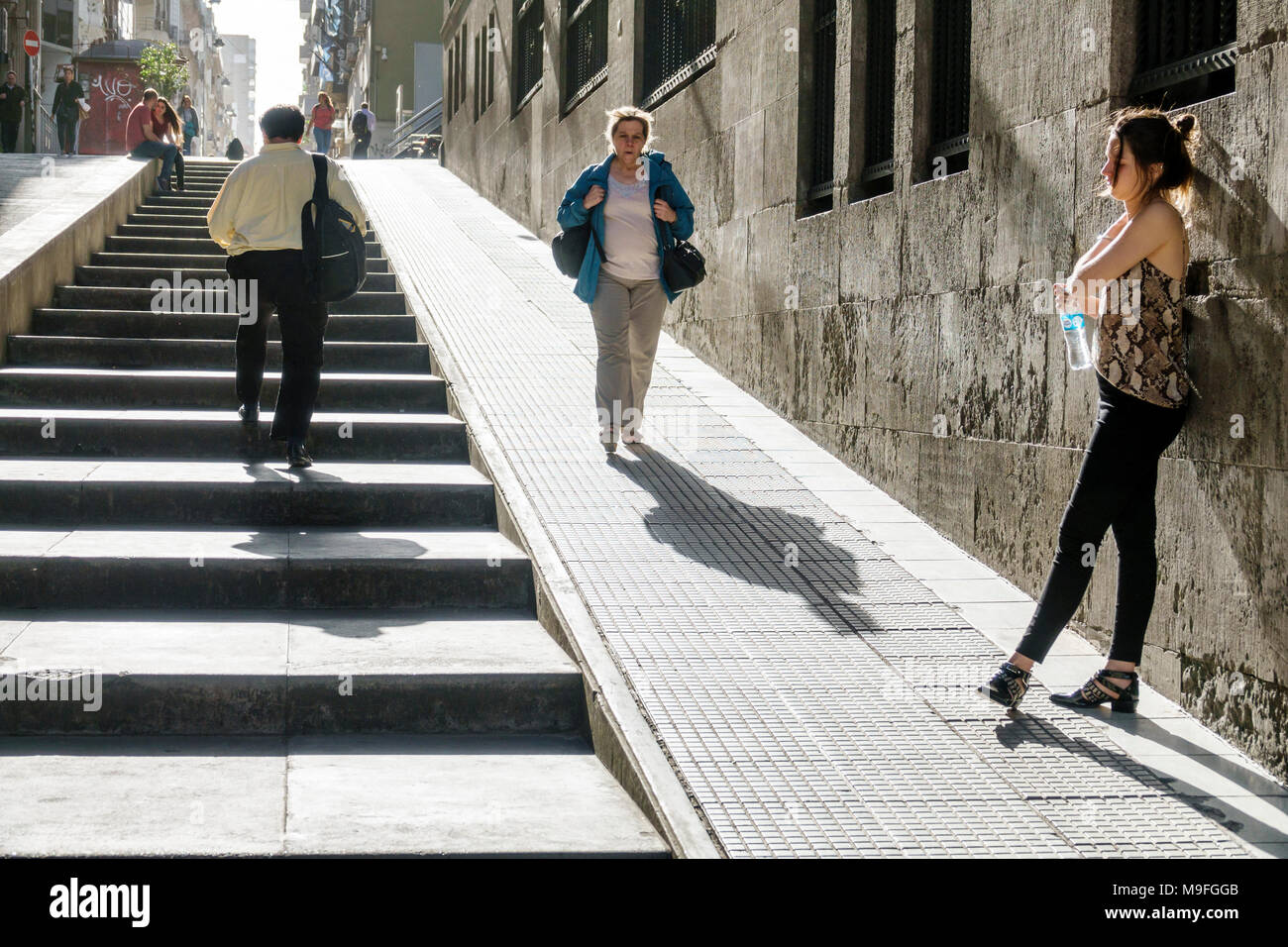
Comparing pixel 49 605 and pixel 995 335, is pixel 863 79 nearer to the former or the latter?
pixel 995 335

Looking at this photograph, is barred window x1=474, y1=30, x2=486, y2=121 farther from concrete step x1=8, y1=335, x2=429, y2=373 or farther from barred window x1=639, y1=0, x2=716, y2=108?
concrete step x1=8, y1=335, x2=429, y2=373

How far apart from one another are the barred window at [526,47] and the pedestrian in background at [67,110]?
28.0 ft

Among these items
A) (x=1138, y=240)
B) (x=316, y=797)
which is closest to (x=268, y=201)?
(x=316, y=797)

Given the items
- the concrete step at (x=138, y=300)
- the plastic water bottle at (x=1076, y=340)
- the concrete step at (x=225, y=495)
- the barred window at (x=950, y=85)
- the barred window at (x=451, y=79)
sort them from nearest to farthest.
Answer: the plastic water bottle at (x=1076, y=340) → the concrete step at (x=225, y=495) → the barred window at (x=950, y=85) → the concrete step at (x=138, y=300) → the barred window at (x=451, y=79)

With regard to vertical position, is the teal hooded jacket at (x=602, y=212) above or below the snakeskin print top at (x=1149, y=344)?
above

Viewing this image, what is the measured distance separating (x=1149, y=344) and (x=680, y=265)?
328 centimetres

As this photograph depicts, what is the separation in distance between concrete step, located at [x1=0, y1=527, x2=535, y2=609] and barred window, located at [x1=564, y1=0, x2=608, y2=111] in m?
8.78

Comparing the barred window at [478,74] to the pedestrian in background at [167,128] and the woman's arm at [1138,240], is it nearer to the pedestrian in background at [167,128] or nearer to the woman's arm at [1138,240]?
the pedestrian in background at [167,128]

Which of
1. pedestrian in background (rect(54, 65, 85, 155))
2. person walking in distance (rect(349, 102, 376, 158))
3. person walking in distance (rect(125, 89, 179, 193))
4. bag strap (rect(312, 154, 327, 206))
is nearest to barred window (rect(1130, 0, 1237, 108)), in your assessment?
bag strap (rect(312, 154, 327, 206))

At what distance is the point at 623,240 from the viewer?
23.1ft

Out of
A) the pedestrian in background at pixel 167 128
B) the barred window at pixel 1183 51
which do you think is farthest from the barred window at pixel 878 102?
the pedestrian in background at pixel 167 128

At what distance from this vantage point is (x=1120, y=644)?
420 centimetres

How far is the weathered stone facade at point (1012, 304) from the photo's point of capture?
13.0 feet

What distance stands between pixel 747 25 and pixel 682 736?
620 centimetres
